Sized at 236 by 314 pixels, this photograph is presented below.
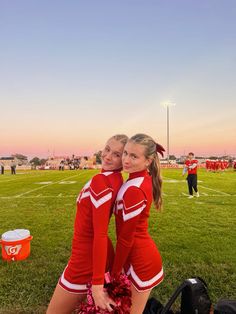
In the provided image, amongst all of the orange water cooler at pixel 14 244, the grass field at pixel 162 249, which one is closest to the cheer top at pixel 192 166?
the grass field at pixel 162 249

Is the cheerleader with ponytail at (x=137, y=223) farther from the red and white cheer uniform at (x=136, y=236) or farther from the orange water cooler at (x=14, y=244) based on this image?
the orange water cooler at (x=14, y=244)

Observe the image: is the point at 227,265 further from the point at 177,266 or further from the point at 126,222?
the point at 126,222

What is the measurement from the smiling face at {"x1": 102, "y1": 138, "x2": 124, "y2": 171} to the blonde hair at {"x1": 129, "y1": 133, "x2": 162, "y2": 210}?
4.8 inches

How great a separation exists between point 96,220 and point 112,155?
514mm

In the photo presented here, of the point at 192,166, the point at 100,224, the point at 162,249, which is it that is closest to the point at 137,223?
the point at 100,224

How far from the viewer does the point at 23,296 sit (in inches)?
160

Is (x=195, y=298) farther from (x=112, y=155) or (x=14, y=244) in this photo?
(x=14, y=244)

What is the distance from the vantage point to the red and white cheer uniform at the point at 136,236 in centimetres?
194

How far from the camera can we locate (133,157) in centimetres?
210

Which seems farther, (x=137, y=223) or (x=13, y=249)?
(x=13, y=249)

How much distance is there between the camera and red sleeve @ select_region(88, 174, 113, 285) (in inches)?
74.3

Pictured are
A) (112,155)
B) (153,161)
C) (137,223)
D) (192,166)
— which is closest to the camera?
(137,223)

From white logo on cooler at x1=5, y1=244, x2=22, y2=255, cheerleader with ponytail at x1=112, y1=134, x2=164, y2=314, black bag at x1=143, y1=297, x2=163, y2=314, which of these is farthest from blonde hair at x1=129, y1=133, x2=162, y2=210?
white logo on cooler at x1=5, y1=244, x2=22, y2=255

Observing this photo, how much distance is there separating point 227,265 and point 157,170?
3845 mm
